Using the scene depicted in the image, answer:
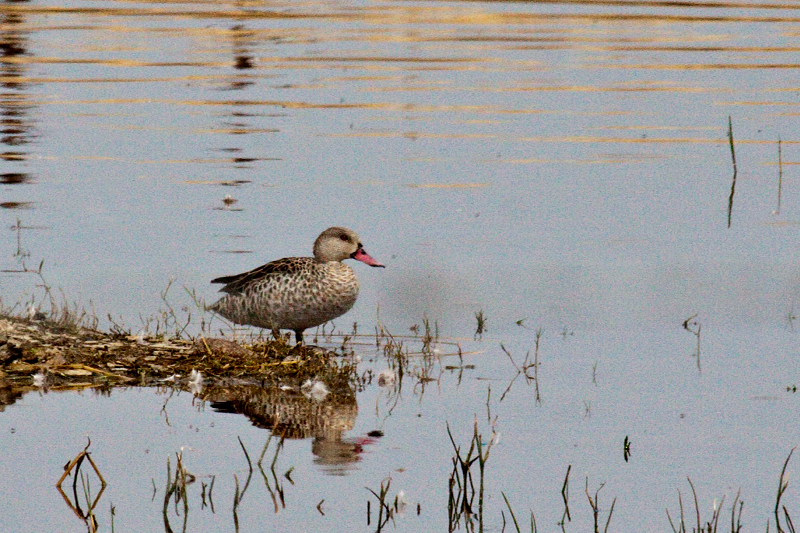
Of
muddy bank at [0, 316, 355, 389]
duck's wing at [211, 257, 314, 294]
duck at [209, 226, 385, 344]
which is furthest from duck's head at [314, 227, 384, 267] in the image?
muddy bank at [0, 316, 355, 389]

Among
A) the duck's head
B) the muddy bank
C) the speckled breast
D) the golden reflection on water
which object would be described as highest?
the golden reflection on water

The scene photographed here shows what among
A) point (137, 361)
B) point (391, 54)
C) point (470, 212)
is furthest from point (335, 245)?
point (391, 54)

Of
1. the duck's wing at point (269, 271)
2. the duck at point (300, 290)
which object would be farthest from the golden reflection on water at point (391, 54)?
the duck at point (300, 290)

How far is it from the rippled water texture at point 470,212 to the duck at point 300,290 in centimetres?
59

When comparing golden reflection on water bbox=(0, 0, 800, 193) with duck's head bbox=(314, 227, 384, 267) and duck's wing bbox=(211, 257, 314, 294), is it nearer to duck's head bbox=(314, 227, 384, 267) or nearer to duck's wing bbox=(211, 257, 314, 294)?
duck's wing bbox=(211, 257, 314, 294)

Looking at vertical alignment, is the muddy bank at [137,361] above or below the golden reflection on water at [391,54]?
below

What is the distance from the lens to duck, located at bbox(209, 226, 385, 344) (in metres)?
10.7

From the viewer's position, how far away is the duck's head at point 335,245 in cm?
1115

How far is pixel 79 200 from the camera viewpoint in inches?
691

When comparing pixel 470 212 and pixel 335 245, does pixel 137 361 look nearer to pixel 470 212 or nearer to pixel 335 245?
pixel 335 245

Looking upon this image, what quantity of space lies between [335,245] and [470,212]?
606 cm

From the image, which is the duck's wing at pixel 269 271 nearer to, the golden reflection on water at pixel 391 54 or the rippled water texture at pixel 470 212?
the rippled water texture at pixel 470 212

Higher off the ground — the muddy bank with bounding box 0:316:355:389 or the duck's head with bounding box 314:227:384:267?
the duck's head with bounding box 314:227:384:267

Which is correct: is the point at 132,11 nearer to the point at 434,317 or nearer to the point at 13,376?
the point at 434,317
